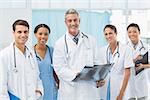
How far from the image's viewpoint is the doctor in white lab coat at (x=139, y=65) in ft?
10.1

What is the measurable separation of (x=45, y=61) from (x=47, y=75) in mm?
136

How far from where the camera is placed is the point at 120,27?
3.93 meters

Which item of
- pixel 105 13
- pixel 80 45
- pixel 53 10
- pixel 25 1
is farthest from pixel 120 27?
pixel 80 45

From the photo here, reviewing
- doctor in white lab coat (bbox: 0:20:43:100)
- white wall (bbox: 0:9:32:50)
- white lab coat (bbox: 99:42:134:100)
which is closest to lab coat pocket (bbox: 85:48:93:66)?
white lab coat (bbox: 99:42:134:100)

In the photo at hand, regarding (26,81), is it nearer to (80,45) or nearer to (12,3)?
(80,45)

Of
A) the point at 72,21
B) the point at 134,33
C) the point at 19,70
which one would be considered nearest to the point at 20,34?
the point at 19,70

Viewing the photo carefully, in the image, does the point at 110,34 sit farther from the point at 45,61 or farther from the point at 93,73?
the point at 45,61

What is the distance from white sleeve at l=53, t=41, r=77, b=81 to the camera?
2.39 meters

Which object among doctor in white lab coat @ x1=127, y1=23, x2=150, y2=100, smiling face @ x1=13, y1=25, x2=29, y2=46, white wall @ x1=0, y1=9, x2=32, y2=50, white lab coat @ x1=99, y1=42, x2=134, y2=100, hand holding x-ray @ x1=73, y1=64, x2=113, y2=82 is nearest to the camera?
smiling face @ x1=13, y1=25, x2=29, y2=46

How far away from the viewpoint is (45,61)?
2688mm

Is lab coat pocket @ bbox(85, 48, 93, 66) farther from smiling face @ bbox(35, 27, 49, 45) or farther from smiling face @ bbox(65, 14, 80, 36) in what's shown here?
smiling face @ bbox(35, 27, 49, 45)

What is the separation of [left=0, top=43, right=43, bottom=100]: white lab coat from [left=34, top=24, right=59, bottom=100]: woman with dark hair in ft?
1.47

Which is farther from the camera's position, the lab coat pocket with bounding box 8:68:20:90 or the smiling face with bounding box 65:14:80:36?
the smiling face with bounding box 65:14:80:36

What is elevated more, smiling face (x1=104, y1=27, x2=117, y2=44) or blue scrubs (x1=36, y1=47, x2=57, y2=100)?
smiling face (x1=104, y1=27, x2=117, y2=44)
